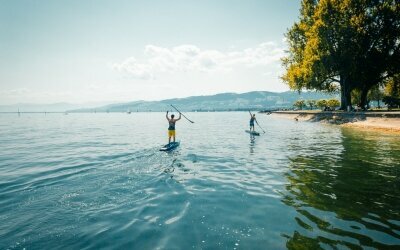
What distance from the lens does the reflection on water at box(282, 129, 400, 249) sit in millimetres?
7887

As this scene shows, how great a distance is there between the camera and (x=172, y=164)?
19.0m

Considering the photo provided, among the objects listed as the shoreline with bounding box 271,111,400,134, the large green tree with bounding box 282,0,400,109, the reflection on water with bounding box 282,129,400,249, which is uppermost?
the large green tree with bounding box 282,0,400,109

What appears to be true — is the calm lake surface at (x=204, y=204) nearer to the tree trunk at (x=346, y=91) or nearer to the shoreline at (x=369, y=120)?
the shoreline at (x=369, y=120)

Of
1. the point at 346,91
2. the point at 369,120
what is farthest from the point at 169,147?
the point at 346,91

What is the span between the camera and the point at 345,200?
433 inches

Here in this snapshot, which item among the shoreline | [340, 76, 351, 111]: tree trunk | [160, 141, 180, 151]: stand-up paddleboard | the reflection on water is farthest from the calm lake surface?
[340, 76, 351, 111]: tree trunk

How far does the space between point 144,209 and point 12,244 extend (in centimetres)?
415

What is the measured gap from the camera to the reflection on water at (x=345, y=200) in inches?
311

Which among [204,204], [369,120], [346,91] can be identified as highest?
[346,91]

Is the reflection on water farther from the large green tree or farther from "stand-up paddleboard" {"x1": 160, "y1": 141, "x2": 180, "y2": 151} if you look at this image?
the large green tree

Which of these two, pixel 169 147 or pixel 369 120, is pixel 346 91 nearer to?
pixel 369 120

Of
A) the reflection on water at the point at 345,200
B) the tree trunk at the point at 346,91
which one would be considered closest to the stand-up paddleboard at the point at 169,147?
the reflection on water at the point at 345,200

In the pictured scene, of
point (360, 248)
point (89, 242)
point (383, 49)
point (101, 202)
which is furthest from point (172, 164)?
point (383, 49)

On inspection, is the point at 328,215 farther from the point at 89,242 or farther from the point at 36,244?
the point at 36,244
